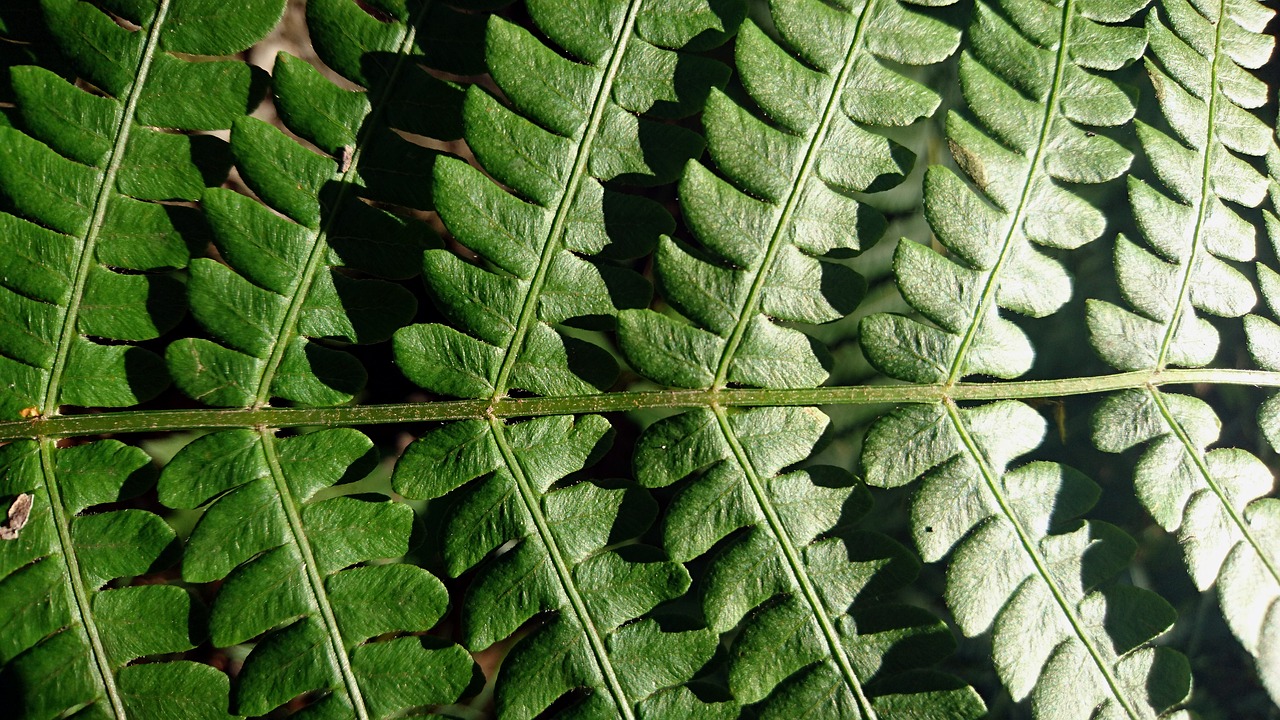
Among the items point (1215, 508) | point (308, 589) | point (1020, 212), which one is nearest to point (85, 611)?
point (308, 589)

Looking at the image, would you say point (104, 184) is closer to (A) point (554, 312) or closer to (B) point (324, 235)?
(B) point (324, 235)

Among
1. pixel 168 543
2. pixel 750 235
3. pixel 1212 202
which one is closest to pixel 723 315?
pixel 750 235

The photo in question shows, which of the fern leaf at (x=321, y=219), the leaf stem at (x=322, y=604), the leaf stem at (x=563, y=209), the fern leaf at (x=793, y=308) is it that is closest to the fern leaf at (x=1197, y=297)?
the fern leaf at (x=793, y=308)

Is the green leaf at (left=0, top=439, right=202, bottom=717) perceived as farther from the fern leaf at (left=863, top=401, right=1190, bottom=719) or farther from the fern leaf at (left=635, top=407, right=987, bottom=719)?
the fern leaf at (left=863, top=401, right=1190, bottom=719)

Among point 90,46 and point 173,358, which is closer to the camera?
point 90,46

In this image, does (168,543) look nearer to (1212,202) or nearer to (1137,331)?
(1137,331)

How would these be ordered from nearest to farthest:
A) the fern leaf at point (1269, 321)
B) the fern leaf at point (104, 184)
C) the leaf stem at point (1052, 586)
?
the fern leaf at point (104, 184)
the leaf stem at point (1052, 586)
the fern leaf at point (1269, 321)

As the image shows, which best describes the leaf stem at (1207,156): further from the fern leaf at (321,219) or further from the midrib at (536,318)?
the fern leaf at (321,219)
